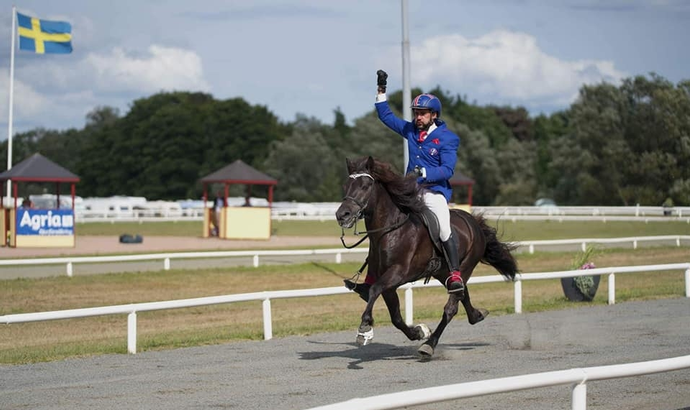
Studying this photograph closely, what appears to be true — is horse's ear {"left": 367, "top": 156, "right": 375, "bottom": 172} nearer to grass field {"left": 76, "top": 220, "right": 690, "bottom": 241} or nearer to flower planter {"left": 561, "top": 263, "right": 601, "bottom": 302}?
flower planter {"left": 561, "top": 263, "right": 601, "bottom": 302}

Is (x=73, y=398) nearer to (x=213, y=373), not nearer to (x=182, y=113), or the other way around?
(x=213, y=373)

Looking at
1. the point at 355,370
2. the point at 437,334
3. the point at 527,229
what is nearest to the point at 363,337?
the point at 355,370

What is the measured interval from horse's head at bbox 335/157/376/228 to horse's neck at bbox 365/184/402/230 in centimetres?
15

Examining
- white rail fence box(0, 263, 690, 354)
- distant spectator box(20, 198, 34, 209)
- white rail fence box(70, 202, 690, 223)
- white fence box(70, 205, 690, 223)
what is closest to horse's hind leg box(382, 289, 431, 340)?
white rail fence box(0, 263, 690, 354)

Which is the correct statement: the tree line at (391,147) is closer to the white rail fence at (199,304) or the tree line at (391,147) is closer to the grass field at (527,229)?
the grass field at (527,229)

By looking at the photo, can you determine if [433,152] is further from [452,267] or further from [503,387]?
[503,387]

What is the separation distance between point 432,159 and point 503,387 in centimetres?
509

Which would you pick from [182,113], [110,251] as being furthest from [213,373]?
[182,113]

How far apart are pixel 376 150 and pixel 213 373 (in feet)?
256

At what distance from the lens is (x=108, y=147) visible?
113312 millimetres

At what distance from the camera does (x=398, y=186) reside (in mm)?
10242

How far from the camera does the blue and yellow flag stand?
141ft

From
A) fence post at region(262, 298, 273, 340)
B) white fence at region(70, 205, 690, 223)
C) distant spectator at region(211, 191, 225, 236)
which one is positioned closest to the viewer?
fence post at region(262, 298, 273, 340)

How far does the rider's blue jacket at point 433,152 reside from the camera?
34.6 feet
